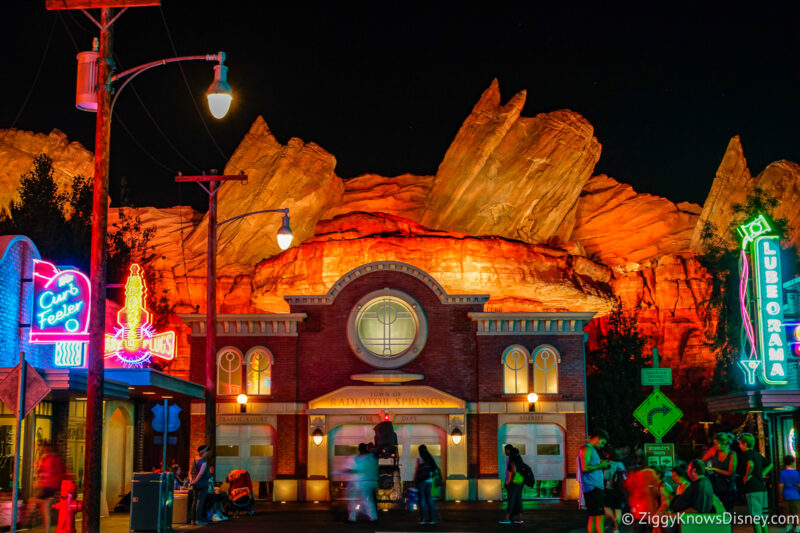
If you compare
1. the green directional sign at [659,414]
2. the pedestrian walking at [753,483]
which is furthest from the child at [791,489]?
the green directional sign at [659,414]

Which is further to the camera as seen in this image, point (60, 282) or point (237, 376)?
point (237, 376)

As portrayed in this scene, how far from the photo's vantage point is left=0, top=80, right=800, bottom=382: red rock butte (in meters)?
62.6

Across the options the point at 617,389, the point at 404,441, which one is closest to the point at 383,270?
the point at 404,441

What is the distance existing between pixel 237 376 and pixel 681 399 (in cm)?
3955

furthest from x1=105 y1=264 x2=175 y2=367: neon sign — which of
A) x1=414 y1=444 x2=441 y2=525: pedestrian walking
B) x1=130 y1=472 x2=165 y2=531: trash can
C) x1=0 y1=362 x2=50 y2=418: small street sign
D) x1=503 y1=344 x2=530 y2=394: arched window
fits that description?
x1=503 y1=344 x2=530 y2=394: arched window

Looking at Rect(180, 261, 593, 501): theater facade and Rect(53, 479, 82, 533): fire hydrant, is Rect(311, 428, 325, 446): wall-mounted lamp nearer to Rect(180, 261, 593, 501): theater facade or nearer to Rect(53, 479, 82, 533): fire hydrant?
Rect(180, 261, 593, 501): theater facade

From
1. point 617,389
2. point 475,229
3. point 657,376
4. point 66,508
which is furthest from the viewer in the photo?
point 475,229

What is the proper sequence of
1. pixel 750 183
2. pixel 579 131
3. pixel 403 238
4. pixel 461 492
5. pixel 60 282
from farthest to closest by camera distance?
1. pixel 750 183
2. pixel 579 131
3. pixel 403 238
4. pixel 461 492
5. pixel 60 282

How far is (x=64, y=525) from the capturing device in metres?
17.2

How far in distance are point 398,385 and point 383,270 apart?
428 centimetres

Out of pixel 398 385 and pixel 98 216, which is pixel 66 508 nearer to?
pixel 98 216

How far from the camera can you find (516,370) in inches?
1401

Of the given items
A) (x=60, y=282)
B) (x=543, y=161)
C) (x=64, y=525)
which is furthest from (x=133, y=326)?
(x=543, y=161)

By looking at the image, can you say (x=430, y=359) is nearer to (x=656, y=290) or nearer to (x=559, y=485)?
(x=559, y=485)
